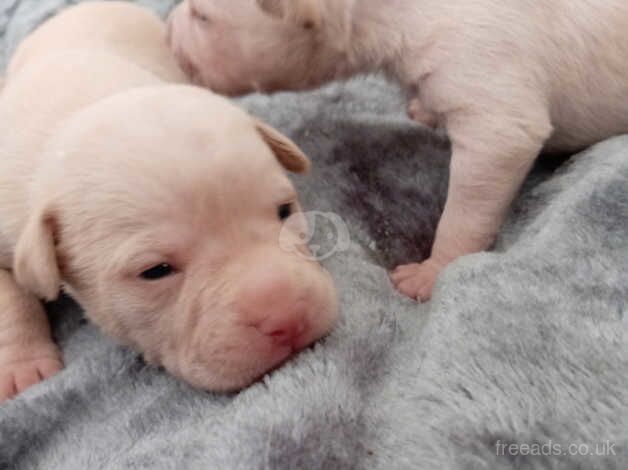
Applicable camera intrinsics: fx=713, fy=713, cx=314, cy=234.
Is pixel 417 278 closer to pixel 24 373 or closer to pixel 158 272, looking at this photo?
pixel 158 272

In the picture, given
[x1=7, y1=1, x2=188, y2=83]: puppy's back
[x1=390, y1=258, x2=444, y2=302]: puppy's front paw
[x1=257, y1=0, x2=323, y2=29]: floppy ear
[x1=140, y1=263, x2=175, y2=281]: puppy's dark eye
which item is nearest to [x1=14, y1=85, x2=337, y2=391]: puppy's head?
[x1=140, y1=263, x2=175, y2=281]: puppy's dark eye

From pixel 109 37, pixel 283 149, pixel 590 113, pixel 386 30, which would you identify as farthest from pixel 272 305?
pixel 109 37

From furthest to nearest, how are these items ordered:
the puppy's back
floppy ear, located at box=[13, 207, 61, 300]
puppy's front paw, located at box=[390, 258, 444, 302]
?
the puppy's back, puppy's front paw, located at box=[390, 258, 444, 302], floppy ear, located at box=[13, 207, 61, 300]

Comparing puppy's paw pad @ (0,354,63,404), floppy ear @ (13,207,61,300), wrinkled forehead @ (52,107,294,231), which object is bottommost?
puppy's paw pad @ (0,354,63,404)

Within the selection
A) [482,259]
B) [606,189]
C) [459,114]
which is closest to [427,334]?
[482,259]

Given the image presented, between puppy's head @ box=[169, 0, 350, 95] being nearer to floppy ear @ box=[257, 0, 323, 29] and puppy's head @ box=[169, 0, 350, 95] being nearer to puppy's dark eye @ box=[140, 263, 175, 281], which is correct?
floppy ear @ box=[257, 0, 323, 29]

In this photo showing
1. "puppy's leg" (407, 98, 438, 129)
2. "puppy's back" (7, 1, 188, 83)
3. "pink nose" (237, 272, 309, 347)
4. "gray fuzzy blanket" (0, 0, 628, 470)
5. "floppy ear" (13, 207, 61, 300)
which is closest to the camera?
"gray fuzzy blanket" (0, 0, 628, 470)
